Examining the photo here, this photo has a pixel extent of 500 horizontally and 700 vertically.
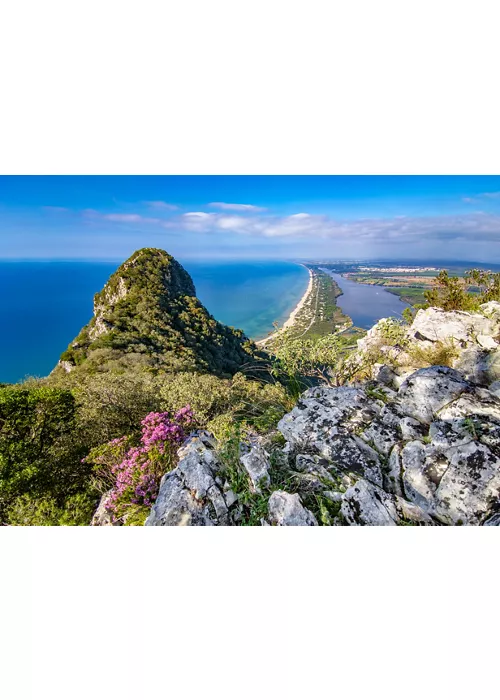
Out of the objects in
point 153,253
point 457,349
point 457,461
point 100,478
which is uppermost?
point 153,253

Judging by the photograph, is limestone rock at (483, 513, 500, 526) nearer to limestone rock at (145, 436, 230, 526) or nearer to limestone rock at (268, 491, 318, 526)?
limestone rock at (268, 491, 318, 526)

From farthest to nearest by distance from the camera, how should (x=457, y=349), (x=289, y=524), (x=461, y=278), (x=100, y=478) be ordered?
1. (x=461, y=278)
2. (x=457, y=349)
3. (x=100, y=478)
4. (x=289, y=524)

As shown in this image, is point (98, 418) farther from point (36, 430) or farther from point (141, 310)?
point (141, 310)

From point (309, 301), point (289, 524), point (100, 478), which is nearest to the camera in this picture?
point (289, 524)

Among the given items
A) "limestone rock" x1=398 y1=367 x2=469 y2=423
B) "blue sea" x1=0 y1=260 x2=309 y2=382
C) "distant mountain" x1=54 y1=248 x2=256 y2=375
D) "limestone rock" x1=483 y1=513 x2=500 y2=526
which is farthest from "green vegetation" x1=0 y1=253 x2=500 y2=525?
"distant mountain" x1=54 y1=248 x2=256 y2=375

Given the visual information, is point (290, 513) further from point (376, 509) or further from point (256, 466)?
point (376, 509)
